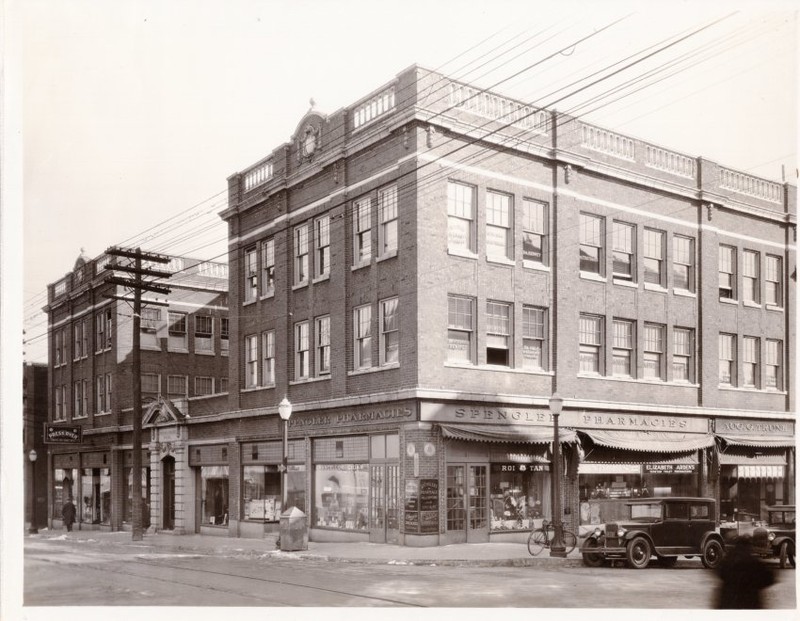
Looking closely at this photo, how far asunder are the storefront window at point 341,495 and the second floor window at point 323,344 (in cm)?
295

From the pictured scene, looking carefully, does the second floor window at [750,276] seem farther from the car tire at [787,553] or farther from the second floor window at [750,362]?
the car tire at [787,553]

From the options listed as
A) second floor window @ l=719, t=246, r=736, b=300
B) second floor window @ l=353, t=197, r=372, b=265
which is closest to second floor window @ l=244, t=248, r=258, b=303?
second floor window @ l=353, t=197, r=372, b=265

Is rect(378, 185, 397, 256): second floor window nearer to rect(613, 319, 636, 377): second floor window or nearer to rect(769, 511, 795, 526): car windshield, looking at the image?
rect(613, 319, 636, 377): second floor window

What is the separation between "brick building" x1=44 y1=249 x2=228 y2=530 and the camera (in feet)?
118

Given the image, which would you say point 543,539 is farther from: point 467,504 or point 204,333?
point 204,333

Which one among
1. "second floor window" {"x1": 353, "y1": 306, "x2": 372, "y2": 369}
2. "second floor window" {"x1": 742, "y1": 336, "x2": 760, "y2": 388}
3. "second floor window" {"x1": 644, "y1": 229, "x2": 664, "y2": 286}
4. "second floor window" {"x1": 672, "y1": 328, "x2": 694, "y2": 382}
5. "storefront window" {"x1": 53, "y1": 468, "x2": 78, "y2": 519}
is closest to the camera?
"second floor window" {"x1": 742, "y1": 336, "x2": 760, "y2": 388}

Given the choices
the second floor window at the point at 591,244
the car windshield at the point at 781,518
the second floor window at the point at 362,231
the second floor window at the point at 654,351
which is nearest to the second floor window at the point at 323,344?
the second floor window at the point at 362,231

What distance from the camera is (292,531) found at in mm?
24938

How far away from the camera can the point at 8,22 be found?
14.4 metres

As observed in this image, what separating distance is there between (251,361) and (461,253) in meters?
10.7

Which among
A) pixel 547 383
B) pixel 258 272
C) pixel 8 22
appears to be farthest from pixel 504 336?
pixel 8 22

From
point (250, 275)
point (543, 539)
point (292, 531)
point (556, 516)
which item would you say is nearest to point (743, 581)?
point (556, 516)

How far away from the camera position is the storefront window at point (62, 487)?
146 feet

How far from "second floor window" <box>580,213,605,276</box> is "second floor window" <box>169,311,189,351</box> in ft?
57.9
